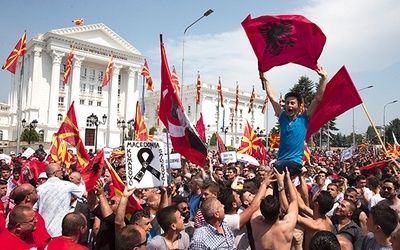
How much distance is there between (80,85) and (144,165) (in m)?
56.9

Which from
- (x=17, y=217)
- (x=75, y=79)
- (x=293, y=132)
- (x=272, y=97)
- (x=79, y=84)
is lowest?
(x=17, y=217)

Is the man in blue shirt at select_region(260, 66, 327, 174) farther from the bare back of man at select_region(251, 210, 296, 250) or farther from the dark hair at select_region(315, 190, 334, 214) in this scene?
the bare back of man at select_region(251, 210, 296, 250)

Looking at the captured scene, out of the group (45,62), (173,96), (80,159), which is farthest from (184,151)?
(45,62)

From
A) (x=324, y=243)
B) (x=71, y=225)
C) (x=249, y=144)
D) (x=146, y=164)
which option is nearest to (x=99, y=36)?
(x=249, y=144)

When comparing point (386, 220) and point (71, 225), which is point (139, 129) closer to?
point (71, 225)

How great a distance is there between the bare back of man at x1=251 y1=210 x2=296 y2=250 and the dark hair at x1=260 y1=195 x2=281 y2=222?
75mm

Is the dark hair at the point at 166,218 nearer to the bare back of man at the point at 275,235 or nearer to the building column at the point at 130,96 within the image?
the bare back of man at the point at 275,235

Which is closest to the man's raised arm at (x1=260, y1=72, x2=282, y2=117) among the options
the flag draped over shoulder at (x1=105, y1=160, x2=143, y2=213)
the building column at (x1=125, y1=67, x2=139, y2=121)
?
the flag draped over shoulder at (x1=105, y1=160, x2=143, y2=213)

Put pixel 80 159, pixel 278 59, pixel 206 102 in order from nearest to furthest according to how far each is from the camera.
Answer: pixel 278 59, pixel 80 159, pixel 206 102

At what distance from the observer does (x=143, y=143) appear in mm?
4926

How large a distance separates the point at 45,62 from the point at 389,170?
2106 inches

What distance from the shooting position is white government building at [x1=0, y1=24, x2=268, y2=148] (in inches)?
2083

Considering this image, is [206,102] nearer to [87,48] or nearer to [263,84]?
[87,48]

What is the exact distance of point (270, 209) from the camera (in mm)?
3678
